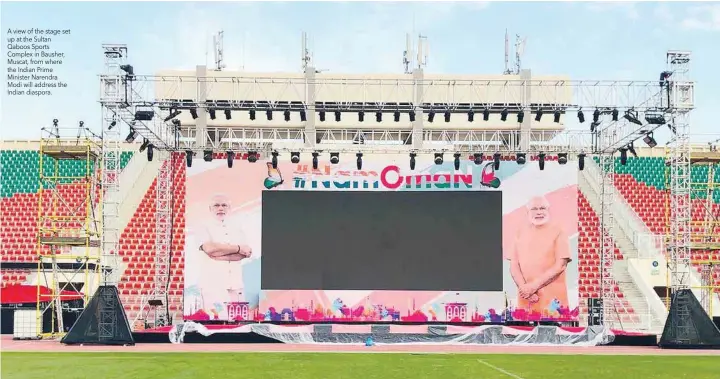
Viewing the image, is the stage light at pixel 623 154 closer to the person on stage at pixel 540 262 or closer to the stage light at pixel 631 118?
the stage light at pixel 631 118

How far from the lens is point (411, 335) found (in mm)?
34688

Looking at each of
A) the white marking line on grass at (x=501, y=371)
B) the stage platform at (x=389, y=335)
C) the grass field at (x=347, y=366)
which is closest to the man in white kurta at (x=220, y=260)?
the stage platform at (x=389, y=335)

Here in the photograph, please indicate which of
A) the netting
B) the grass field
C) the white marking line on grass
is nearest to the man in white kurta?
the netting

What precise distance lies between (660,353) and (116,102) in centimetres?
2146

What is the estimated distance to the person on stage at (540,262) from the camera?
37906 millimetres

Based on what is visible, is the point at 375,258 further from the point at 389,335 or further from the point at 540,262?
the point at 540,262

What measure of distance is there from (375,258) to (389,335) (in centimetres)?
466

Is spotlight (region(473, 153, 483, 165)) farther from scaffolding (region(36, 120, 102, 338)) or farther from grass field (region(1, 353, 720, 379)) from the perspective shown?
scaffolding (region(36, 120, 102, 338))

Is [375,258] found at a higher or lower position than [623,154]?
lower

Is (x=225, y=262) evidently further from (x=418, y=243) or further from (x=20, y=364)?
(x=20, y=364)

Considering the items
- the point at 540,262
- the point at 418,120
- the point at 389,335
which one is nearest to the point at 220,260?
the point at 389,335

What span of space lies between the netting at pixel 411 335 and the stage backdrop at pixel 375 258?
10.1 feet

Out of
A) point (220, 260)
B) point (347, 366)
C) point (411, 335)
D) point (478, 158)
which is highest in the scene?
point (478, 158)

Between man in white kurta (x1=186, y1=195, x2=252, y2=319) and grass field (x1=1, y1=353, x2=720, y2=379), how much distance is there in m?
8.99
